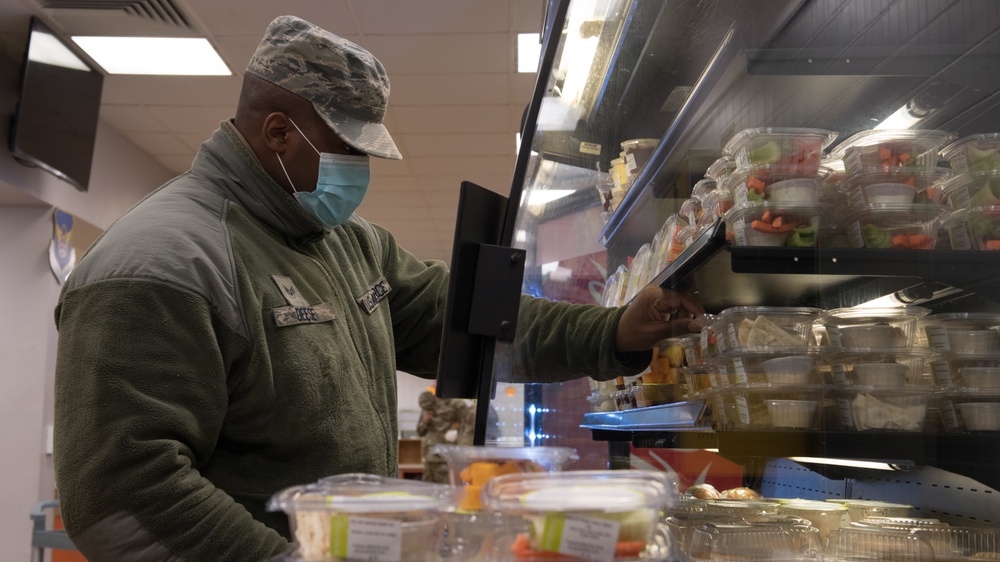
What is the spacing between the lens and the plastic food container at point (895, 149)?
1412 mm

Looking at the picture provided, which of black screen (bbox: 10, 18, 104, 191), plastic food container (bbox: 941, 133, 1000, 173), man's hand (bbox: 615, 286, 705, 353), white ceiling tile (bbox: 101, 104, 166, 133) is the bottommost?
man's hand (bbox: 615, 286, 705, 353)

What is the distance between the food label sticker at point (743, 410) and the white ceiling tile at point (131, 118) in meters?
6.28

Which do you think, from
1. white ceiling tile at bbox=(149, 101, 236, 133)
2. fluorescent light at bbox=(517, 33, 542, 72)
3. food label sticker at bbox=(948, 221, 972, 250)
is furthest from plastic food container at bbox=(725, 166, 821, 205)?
white ceiling tile at bbox=(149, 101, 236, 133)

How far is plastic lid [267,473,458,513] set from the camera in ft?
2.78

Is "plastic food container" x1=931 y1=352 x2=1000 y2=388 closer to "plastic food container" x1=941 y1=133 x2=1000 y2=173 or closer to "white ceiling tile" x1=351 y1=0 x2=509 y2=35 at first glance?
"plastic food container" x1=941 y1=133 x2=1000 y2=173

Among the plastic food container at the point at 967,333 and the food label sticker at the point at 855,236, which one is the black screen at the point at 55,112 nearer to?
the food label sticker at the point at 855,236

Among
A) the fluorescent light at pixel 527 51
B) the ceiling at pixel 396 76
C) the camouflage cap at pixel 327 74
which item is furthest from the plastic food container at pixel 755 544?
the fluorescent light at pixel 527 51

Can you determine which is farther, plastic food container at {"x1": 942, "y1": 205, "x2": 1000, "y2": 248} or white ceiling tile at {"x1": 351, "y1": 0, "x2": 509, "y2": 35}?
white ceiling tile at {"x1": 351, "y1": 0, "x2": 509, "y2": 35}

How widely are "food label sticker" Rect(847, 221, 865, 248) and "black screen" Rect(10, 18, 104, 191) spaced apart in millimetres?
5024

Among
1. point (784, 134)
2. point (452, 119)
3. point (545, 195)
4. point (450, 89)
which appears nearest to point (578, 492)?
point (784, 134)

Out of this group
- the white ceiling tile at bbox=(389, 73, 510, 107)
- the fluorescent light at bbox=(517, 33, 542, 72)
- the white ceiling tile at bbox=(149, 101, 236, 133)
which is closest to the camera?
the fluorescent light at bbox=(517, 33, 542, 72)

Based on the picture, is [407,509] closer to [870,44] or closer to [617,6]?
[870,44]

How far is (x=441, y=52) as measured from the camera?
568 centimetres

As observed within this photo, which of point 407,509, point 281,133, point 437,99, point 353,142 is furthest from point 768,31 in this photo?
point 437,99
